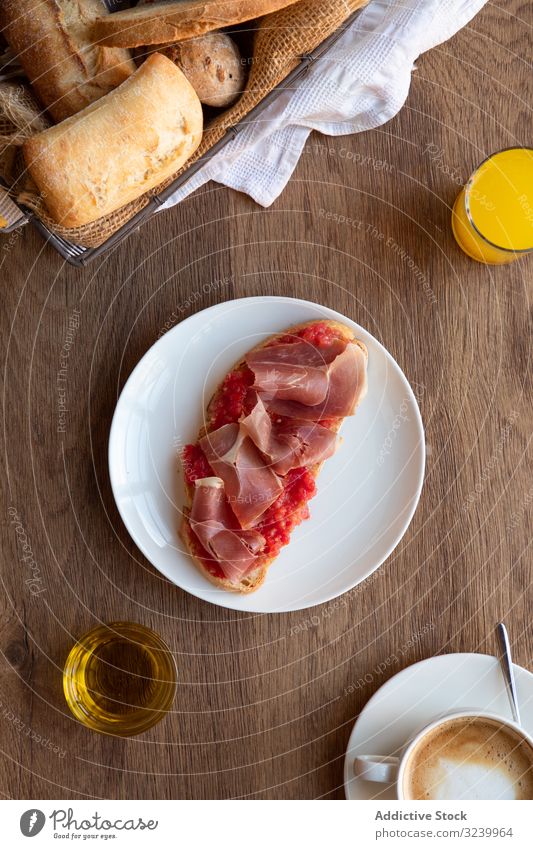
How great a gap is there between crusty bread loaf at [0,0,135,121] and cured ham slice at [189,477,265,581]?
637 mm

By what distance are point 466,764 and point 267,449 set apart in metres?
0.61

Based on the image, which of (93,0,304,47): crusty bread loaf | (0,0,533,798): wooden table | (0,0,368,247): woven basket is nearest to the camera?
(93,0,304,47): crusty bread loaf

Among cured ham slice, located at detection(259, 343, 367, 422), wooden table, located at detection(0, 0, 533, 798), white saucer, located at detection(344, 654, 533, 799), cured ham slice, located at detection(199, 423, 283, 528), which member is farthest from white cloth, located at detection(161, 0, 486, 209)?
white saucer, located at detection(344, 654, 533, 799)

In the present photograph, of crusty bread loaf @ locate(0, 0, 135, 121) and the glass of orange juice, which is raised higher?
crusty bread loaf @ locate(0, 0, 135, 121)

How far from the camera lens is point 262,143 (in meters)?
1.29

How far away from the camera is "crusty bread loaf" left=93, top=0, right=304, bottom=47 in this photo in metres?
0.96

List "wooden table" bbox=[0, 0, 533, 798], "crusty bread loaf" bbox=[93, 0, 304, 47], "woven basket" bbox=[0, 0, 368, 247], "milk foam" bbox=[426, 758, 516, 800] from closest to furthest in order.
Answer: "crusty bread loaf" bbox=[93, 0, 304, 47] → "woven basket" bbox=[0, 0, 368, 247] → "milk foam" bbox=[426, 758, 516, 800] → "wooden table" bbox=[0, 0, 533, 798]

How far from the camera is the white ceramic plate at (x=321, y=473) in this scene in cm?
127

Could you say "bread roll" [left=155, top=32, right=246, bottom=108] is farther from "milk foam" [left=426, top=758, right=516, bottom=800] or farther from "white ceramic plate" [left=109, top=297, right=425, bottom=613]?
"milk foam" [left=426, top=758, right=516, bottom=800]

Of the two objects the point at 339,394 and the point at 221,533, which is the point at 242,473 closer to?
the point at 221,533

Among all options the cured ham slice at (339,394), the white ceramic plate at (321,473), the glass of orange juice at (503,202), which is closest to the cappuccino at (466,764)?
the white ceramic plate at (321,473)

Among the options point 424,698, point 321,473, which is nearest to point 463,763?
point 424,698

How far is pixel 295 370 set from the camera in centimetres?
125
